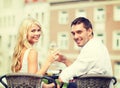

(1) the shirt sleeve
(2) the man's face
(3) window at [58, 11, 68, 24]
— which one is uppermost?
(3) window at [58, 11, 68, 24]

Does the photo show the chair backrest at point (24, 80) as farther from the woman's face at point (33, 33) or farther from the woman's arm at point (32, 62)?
the woman's face at point (33, 33)

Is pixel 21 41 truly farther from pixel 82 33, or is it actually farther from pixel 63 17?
pixel 63 17

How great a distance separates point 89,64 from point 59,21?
15.2ft

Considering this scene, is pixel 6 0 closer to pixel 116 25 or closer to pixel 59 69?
pixel 116 25

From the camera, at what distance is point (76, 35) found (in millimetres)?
2393

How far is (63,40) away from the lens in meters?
6.66

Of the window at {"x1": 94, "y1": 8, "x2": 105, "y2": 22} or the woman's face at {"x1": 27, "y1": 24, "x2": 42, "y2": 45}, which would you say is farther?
the window at {"x1": 94, "y1": 8, "x2": 105, "y2": 22}

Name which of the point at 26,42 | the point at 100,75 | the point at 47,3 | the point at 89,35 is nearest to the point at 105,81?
the point at 100,75

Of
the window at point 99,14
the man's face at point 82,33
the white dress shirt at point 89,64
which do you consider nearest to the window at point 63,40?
the window at point 99,14

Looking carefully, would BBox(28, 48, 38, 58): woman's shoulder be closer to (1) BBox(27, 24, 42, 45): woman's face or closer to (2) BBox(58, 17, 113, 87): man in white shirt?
(1) BBox(27, 24, 42, 45): woman's face

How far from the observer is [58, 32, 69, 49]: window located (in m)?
6.55

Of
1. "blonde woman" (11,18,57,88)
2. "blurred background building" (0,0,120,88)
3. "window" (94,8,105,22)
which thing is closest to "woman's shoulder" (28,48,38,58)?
"blonde woman" (11,18,57,88)

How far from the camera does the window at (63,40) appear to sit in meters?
6.55

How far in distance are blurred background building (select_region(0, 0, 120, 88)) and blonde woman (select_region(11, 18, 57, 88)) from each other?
3.42 m
